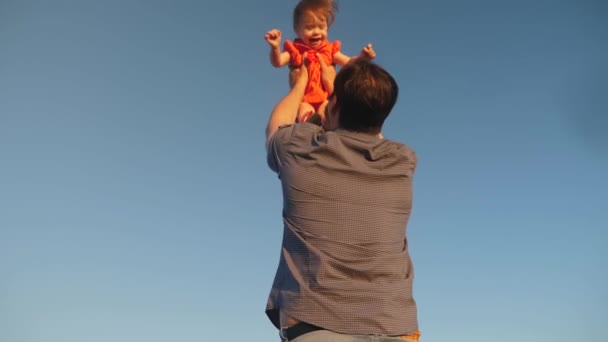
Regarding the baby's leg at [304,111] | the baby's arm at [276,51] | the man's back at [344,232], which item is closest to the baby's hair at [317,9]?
the baby's arm at [276,51]

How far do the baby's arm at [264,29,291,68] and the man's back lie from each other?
1867 mm

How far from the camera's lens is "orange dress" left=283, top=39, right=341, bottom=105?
499 cm

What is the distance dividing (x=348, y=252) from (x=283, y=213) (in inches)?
18.1

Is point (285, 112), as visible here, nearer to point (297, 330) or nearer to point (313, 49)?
point (297, 330)

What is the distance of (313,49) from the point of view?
211 inches

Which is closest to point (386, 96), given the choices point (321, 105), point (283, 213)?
point (283, 213)

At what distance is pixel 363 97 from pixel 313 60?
6.97ft

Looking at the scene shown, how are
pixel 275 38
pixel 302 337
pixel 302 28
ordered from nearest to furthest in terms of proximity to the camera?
pixel 302 337
pixel 275 38
pixel 302 28

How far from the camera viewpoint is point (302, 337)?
2.75m

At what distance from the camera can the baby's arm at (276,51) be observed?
492 cm

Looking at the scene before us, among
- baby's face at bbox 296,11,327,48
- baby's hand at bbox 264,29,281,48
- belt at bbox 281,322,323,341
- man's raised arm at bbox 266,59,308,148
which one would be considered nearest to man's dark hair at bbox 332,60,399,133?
man's raised arm at bbox 266,59,308,148

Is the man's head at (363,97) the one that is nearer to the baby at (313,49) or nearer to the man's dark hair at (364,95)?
the man's dark hair at (364,95)

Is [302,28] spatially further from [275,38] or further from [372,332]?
[372,332]

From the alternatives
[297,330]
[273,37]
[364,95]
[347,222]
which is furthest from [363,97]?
[273,37]
